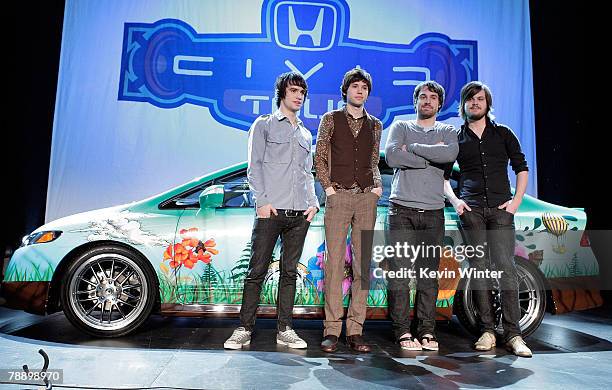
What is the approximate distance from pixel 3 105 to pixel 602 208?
6417 millimetres

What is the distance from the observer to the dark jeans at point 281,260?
2.93 m

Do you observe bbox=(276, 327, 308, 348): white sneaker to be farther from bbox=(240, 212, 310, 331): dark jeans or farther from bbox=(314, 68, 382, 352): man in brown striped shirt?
bbox=(314, 68, 382, 352): man in brown striped shirt

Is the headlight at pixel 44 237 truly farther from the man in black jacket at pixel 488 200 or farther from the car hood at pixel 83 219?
the man in black jacket at pixel 488 200

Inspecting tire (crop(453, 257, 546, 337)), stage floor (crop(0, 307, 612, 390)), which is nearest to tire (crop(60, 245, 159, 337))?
stage floor (crop(0, 307, 612, 390))

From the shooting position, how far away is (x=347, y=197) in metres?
2.92

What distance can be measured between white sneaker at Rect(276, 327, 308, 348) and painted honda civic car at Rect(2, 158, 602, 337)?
200 millimetres

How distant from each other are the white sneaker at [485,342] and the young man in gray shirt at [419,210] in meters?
0.29

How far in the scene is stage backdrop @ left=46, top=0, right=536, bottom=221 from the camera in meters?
4.91

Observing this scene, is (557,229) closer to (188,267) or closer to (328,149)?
(328,149)

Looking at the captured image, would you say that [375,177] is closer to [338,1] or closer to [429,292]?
[429,292]

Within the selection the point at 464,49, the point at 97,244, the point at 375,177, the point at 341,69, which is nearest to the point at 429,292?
the point at 375,177

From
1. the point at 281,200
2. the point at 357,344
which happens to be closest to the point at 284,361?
the point at 357,344

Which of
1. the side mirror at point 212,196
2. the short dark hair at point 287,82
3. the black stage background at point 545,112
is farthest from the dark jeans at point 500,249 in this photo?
the black stage background at point 545,112

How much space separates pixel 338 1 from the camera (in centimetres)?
518
